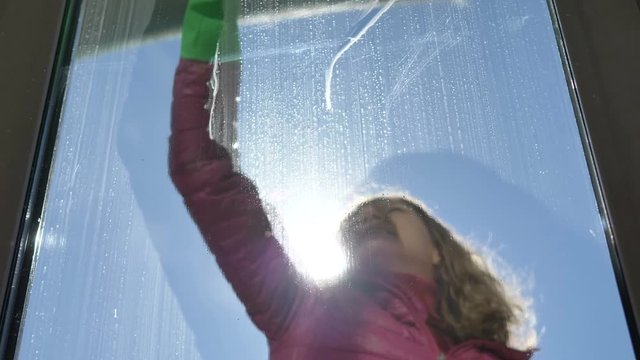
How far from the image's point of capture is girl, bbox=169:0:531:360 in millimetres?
614

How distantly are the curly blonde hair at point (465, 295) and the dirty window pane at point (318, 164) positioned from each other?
0.04ft

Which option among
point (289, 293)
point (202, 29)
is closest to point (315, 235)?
point (289, 293)

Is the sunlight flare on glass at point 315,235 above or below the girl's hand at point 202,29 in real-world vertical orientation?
below

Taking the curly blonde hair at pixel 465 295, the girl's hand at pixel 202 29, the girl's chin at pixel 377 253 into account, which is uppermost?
the girl's hand at pixel 202 29

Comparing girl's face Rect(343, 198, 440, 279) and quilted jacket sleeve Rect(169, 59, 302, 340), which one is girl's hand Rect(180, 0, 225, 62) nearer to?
quilted jacket sleeve Rect(169, 59, 302, 340)

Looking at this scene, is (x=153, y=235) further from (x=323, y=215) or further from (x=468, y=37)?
(x=468, y=37)

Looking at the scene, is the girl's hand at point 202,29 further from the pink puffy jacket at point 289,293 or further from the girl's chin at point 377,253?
the girl's chin at point 377,253

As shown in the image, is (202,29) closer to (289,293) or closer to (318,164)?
(318,164)

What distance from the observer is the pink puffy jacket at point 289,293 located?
610 millimetres

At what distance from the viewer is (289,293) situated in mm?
639

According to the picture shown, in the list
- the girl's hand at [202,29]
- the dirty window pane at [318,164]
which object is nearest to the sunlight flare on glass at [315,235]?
the dirty window pane at [318,164]

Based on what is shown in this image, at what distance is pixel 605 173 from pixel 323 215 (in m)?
0.26

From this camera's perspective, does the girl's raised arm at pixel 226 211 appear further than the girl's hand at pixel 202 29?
No

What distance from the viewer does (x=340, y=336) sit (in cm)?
62
